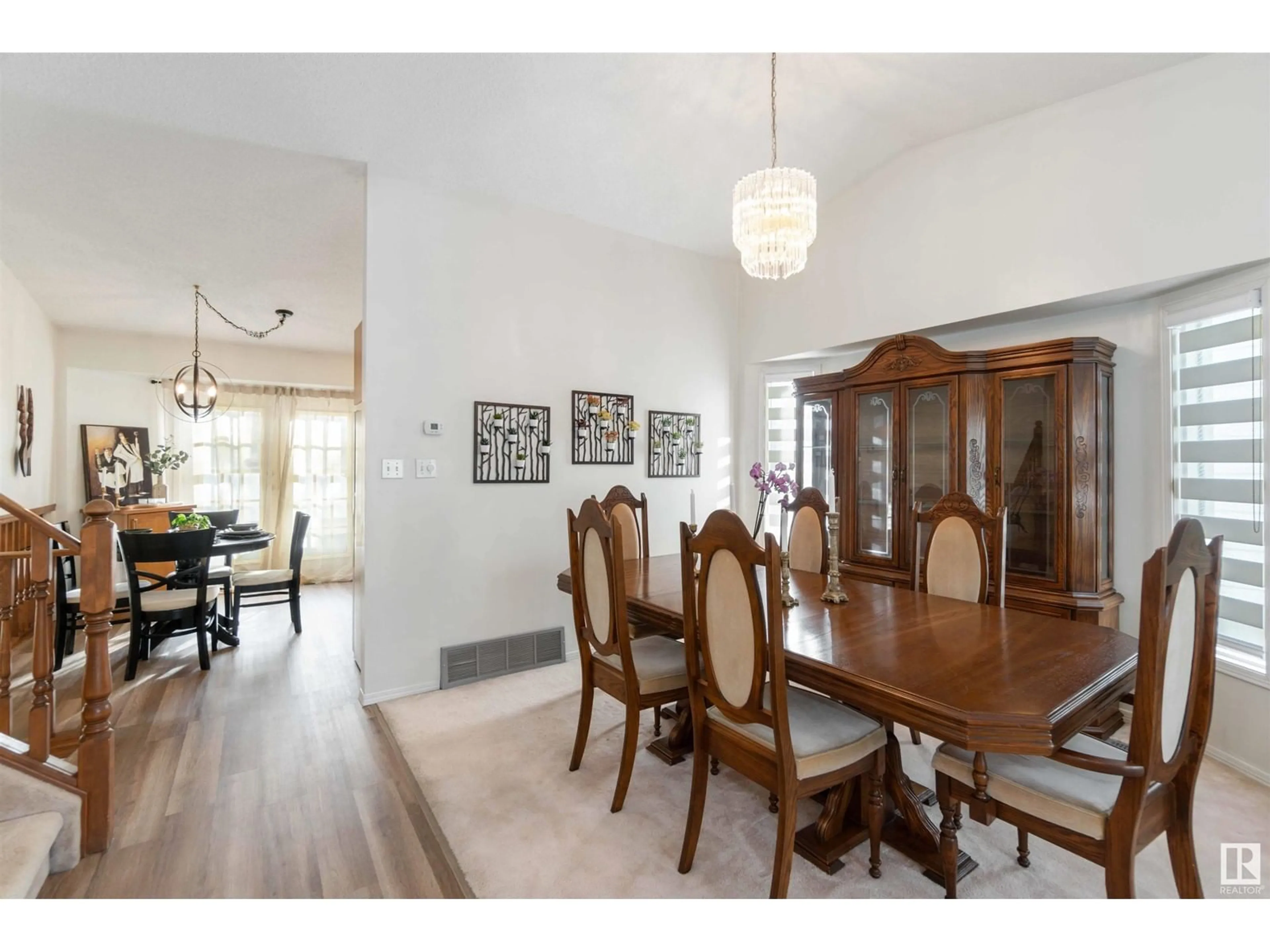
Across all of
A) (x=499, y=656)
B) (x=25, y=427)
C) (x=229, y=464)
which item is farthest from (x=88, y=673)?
(x=229, y=464)

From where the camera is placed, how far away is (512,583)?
343cm

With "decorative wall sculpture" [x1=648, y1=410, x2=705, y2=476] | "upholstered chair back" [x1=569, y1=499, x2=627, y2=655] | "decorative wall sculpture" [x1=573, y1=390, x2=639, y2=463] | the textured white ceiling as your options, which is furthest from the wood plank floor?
the textured white ceiling

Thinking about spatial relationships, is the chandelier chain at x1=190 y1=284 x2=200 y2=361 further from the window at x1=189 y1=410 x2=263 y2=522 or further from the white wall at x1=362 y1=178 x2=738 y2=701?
the white wall at x1=362 y1=178 x2=738 y2=701

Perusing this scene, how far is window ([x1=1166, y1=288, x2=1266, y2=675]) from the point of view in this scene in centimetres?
229

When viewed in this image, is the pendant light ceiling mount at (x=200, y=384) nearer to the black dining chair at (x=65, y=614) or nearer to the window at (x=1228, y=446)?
the black dining chair at (x=65, y=614)

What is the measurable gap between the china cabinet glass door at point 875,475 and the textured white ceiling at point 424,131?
151 cm

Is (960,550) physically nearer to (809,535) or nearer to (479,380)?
(809,535)

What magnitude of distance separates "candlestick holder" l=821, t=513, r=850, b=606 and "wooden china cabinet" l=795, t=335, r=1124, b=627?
3.57 ft

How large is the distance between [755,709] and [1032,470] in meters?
2.27

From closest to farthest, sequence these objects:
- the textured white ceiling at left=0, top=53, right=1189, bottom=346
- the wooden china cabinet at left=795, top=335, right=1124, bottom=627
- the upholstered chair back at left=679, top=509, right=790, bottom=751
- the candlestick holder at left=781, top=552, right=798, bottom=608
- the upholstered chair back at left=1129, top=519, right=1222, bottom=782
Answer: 1. the upholstered chair back at left=1129, top=519, right=1222, bottom=782
2. the upholstered chair back at left=679, top=509, right=790, bottom=751
3. the candlestick holder at left=781, top=552, right=798, bottom=608
4. the textured white ceiling at left=0, top=53, right=1189, bottom=346
5. the wooden china cabinet at left=795, top=335, right=1124, bottom=627
